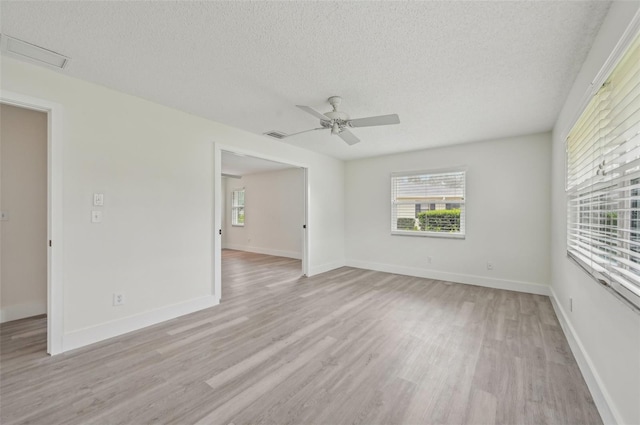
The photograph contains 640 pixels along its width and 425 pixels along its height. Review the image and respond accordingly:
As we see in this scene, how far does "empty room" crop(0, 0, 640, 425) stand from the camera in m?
1.65

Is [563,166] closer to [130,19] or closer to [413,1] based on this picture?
[413,1]

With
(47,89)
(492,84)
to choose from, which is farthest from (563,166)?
(47,89)

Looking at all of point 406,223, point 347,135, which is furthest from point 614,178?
point 406,223

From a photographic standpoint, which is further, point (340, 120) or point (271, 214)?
point (271, 214)

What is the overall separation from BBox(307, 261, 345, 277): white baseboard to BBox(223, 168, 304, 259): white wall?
1.57 meters

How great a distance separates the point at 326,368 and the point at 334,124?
2.30 meters

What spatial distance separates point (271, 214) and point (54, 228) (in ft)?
18.4

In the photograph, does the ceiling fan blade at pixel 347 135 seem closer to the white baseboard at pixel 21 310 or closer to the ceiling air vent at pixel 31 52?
the ceiling air vent at pixel 31 52

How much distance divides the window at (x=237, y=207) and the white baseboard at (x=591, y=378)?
7.91 m

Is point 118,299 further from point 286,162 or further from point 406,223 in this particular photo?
point 406,223

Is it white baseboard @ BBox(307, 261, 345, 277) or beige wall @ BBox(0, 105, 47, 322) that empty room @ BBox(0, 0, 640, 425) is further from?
white baseboard @ BBox(307, 261, 345, 277)

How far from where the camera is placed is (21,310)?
3.22 m

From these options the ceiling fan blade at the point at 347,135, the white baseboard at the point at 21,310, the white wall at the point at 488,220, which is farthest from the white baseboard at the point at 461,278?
the white baseboard at the point at 21,310

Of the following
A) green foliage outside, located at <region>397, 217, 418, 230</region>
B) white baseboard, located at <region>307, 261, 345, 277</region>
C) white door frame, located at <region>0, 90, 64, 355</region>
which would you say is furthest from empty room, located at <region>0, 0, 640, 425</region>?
green foliage outside, located at <region>397, 217, 418, 230</region>
